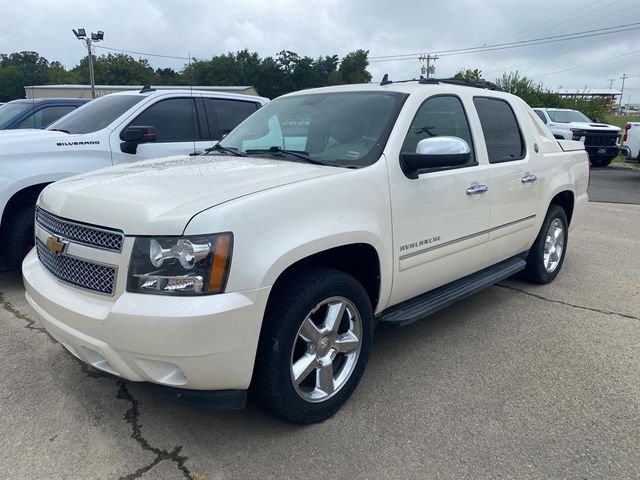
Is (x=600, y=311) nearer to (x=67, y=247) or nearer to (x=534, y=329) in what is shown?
(x=534, y=329)

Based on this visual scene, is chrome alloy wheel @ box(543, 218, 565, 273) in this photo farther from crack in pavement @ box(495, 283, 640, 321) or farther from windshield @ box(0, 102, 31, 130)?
windshield @ box(0, 102, 31, 130)

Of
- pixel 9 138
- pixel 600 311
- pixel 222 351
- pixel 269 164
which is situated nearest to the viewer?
pixel 222 351

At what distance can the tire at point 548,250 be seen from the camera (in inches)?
193

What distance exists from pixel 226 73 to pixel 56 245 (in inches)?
3313

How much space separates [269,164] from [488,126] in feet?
6.28

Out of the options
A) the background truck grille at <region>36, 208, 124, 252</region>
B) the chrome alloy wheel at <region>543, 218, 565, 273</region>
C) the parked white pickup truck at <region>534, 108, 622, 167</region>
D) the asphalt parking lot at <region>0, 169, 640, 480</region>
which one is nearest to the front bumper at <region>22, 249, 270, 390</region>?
the background truck grille at <region>36, 208, 124, 252</region>

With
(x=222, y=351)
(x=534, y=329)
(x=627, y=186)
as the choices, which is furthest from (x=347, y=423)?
(x=627, y=186)

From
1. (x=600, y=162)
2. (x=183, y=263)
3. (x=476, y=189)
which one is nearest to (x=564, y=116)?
(x=600, y=162)

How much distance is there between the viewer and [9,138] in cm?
482

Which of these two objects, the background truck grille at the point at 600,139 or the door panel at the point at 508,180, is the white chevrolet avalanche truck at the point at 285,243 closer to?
the door panel at the point at 508,180

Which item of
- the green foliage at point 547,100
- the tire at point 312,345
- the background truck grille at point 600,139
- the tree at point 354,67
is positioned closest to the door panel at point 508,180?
the tire at point 312,345

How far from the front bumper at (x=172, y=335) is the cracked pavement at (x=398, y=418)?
271 mm

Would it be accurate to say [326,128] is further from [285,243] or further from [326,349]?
[326,349]

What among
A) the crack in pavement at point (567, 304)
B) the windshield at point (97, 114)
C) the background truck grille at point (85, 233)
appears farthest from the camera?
the windshield at point (97, 114)
